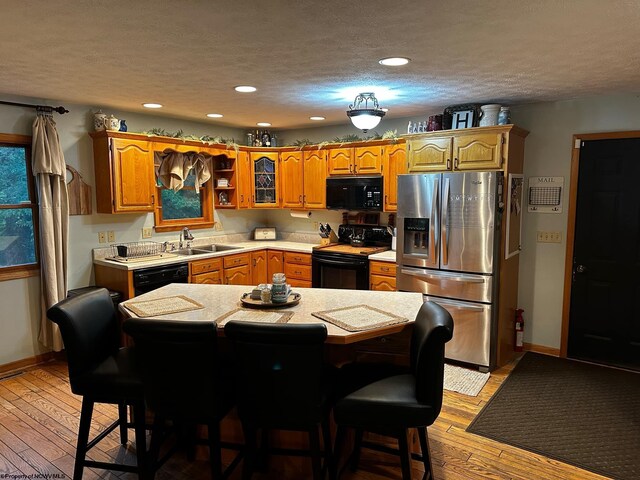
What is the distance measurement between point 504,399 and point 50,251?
13.1ft

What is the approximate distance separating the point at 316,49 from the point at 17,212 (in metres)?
3.20

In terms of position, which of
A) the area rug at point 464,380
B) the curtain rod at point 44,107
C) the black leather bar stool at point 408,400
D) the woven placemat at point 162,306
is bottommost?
the area rug at point 464,380

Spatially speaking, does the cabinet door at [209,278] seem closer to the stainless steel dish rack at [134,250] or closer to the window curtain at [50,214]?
the stainless steel dish rack at [134,250]

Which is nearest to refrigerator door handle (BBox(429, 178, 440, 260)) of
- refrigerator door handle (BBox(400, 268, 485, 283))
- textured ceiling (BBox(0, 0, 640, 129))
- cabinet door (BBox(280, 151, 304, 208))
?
refrigerator door handle (BBox(400, 268, 485, 283))

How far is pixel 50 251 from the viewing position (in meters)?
3.93

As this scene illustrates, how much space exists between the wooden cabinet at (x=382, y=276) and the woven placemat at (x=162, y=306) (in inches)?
87.7

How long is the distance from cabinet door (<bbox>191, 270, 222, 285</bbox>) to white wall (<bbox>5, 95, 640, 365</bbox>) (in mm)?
855

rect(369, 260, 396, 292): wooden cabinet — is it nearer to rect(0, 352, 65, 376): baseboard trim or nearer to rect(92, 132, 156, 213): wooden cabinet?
rect(92, 132, 156, 213): wooden cabinet

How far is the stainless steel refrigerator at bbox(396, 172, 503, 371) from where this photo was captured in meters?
3.74

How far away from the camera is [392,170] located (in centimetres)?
470

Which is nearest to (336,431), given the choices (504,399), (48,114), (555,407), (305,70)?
(504,399)

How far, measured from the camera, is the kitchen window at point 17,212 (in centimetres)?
388

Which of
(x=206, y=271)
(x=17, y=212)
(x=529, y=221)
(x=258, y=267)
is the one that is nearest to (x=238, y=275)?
(x=258, y=267)

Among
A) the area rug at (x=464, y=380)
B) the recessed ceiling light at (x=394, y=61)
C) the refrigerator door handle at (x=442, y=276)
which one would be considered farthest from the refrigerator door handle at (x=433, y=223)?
the recessed ceiling light at (x=394, y=61)
